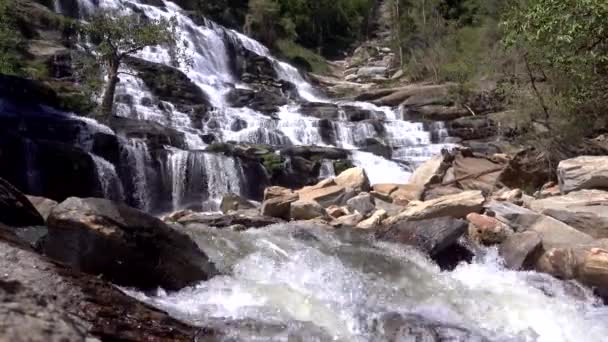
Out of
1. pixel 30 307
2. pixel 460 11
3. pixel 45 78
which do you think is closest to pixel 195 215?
pixel 30 307

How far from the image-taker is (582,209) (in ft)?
32.9

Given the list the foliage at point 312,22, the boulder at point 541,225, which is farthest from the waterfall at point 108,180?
the foliage at point 312,22

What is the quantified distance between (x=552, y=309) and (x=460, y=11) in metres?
41.6

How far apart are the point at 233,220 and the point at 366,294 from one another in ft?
15.0

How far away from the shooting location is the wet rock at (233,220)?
10742 millimetres

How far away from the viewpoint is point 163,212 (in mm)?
14820

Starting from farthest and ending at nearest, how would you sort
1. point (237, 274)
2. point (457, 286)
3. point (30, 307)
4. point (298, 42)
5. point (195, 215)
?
1. point (298, 42)
2. point (195, 215)
3. point (457, 286)
4. point (237, 274)
5. point (30, 307)

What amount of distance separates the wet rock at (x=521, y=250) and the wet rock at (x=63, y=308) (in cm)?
592

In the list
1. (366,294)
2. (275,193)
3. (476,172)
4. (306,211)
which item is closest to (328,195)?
(275,193)

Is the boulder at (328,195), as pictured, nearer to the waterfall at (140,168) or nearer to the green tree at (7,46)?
the waterfall at (140,168)

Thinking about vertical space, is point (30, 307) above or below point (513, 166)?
above

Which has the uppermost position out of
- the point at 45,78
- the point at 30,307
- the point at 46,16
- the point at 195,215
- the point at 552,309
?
the point at 46,16

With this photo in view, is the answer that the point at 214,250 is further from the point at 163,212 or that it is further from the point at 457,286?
the point at 163,212

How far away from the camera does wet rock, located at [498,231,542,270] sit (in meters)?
8.47
